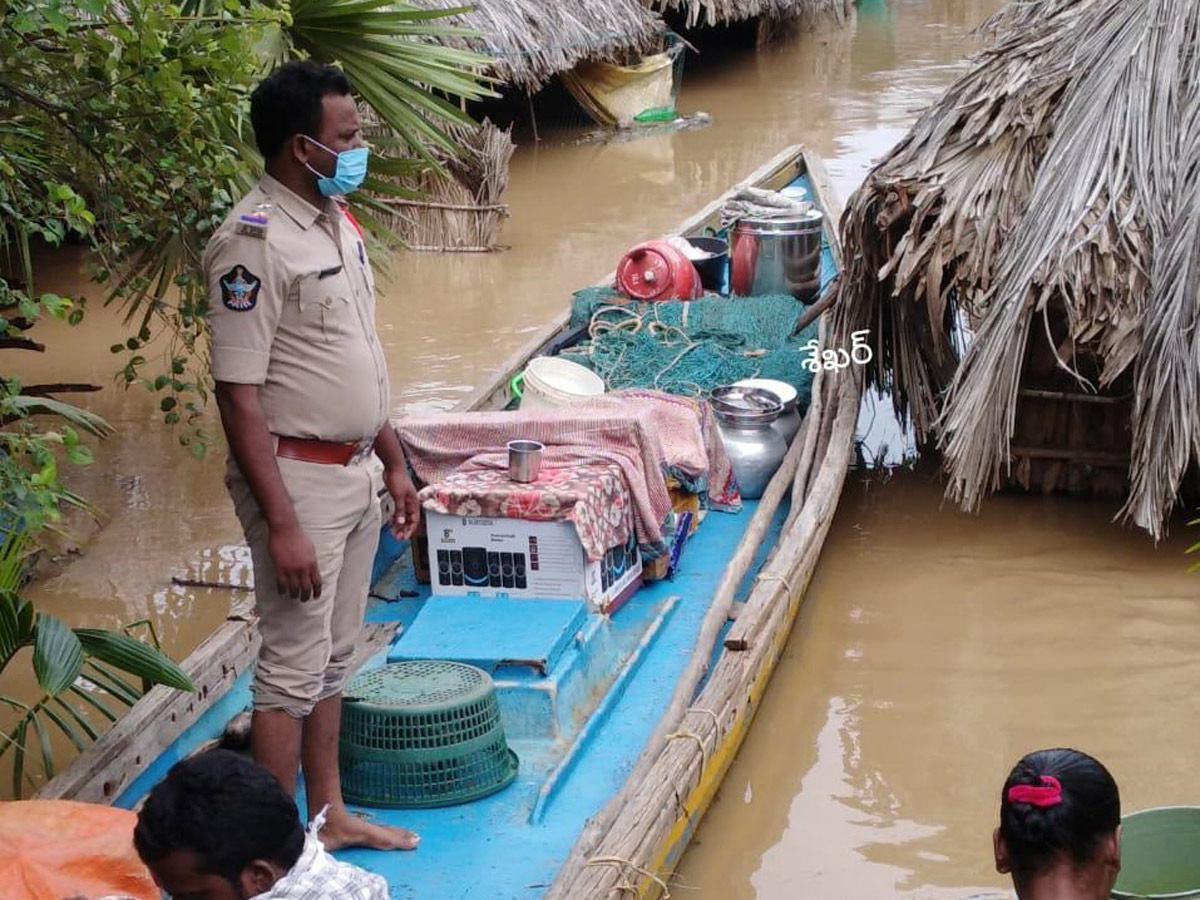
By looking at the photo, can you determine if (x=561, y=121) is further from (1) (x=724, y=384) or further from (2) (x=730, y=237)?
(1) (x=724, y=384)

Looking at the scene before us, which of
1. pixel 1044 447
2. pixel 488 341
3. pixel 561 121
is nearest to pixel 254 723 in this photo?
pixel 1044 447

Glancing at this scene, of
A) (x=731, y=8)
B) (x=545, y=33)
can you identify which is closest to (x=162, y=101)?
(x=545, y=33)

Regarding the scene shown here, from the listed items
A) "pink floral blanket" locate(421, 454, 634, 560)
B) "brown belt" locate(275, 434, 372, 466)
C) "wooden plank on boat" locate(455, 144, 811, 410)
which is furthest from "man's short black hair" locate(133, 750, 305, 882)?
"wooden plank on boat" locate(455, 144, 811, 410)

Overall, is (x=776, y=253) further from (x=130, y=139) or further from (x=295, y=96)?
(x=295, y=96)

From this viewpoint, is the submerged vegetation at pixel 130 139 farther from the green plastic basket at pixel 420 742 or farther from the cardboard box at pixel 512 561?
the cardboard box at pixel 512 561

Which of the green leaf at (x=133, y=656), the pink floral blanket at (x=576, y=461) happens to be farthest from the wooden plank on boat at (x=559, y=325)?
the green leaf at (x=133, y=656)

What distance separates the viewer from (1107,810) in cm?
224

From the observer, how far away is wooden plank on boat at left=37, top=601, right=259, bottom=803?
3436 mm

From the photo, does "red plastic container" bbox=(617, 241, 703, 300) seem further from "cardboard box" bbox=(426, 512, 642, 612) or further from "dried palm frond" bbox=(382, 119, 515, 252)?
"dried palm frond" bbox=(382, 119, 515, 252)

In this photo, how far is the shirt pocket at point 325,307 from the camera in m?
3.14

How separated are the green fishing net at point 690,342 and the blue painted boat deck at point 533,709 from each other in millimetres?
1576

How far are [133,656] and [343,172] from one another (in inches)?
47.2

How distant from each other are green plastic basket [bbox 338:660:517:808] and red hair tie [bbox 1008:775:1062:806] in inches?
74.8

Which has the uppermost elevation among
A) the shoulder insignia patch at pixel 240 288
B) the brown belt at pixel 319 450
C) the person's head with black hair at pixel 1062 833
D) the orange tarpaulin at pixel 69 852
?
the shoulder insignia patch at pixel 240 288
